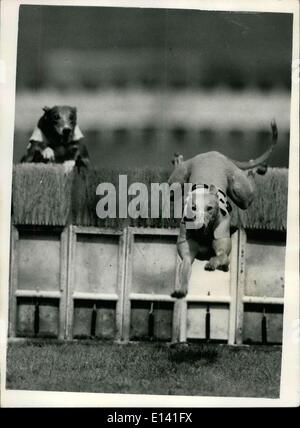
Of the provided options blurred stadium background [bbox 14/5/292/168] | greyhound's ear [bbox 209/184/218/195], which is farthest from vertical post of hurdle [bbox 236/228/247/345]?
blurred stadium background [bbox 14/5/292/168]

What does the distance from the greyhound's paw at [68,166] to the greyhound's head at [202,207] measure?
0.54m

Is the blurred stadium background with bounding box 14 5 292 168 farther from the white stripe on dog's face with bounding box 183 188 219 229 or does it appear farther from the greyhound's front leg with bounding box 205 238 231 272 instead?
the greyhound's front leg with bounding box 205 238 231 272

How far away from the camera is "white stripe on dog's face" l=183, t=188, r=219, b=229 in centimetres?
373

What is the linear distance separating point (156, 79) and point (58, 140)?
511mm

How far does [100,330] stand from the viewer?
3877 millimetres

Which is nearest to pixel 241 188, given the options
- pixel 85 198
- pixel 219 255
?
pixel 219 255

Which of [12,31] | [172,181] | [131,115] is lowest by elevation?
[172,181]

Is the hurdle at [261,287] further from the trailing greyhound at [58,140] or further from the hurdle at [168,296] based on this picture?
the trailing greyhound at [58,140]

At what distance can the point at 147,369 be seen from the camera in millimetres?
3799

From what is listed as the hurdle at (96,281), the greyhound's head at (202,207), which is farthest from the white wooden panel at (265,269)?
the hurdle at (96,281)

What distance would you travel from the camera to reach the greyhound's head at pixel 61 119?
3797mm

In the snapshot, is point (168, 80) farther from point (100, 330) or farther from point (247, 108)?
point (100, 330)
